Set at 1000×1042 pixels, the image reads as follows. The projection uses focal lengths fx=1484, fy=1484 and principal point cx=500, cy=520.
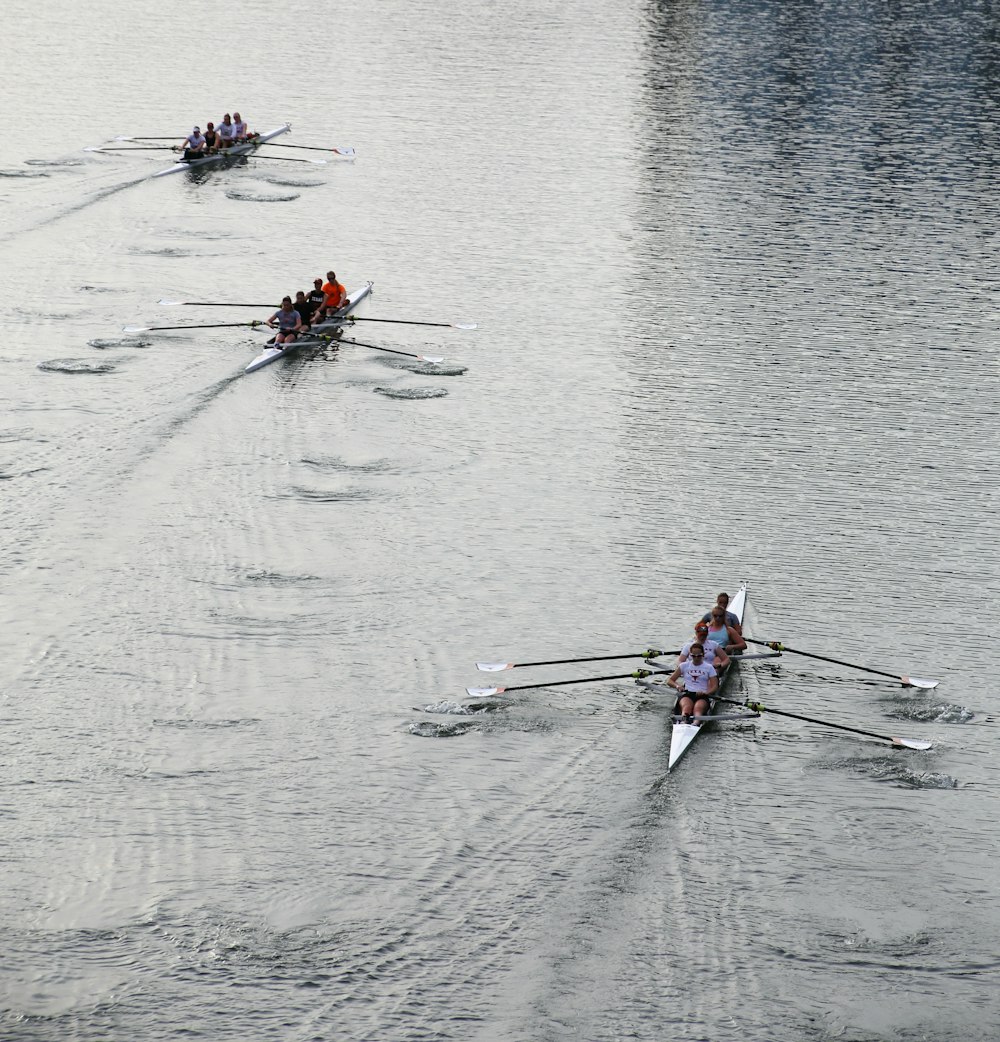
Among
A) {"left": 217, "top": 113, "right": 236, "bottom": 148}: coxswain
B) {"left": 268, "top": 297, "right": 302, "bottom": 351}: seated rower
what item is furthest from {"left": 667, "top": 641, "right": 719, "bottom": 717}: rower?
{"left": 217, "top": 113, "right": 236, "bottom": 148}: coxswain

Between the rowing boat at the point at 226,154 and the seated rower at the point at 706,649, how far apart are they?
33699mm

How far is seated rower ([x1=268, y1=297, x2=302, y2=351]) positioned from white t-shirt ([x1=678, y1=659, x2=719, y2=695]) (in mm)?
16552

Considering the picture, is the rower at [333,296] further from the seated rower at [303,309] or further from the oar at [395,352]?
the oar at [395,352]

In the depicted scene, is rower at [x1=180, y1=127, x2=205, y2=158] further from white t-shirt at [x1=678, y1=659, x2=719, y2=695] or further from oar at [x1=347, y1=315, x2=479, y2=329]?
white t-shirt at [x1=678, y1=659, x2=719, y2=695]

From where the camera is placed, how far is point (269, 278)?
40.8 metres

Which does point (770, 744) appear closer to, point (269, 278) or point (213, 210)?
point (269, 278)

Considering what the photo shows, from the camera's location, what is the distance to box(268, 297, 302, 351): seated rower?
34.4m

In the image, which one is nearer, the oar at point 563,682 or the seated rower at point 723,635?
the oar at point 563,682

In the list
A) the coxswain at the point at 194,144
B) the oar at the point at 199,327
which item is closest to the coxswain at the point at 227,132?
the coxswain at the point at 194,144

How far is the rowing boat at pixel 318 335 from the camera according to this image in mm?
33469

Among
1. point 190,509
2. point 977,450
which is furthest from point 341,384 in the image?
point 977,450

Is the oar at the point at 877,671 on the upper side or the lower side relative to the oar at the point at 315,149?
lower

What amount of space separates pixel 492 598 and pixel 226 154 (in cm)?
3342

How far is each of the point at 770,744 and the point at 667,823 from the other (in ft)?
8.44
